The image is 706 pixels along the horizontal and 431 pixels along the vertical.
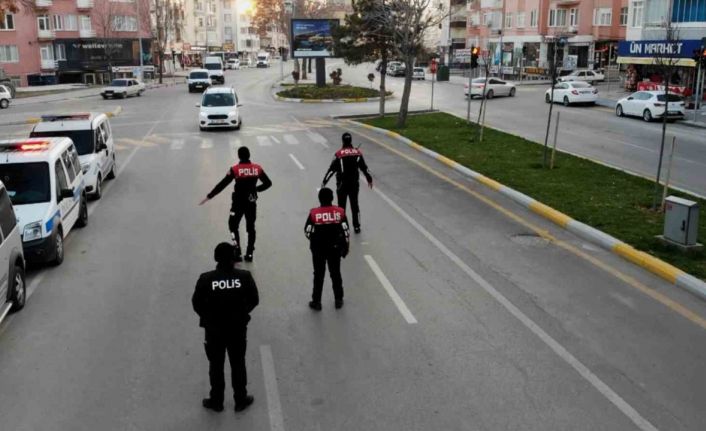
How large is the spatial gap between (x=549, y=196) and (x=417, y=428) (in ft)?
32.1

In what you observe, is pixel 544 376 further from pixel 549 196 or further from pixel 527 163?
pixel 527 163

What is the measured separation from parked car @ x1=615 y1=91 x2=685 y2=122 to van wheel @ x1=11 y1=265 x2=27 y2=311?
30.3 metres

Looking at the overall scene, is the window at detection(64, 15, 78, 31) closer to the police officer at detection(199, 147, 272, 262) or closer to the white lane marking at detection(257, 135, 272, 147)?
the white lane marking at detection(257, 135, 272, 147)

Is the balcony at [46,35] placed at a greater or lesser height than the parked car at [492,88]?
greater

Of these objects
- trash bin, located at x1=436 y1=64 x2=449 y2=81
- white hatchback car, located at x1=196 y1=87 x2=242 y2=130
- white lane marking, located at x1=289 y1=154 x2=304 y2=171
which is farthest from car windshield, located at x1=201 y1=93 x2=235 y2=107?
trash bin, located at x1=436 y1=64 x2=449 y2=81

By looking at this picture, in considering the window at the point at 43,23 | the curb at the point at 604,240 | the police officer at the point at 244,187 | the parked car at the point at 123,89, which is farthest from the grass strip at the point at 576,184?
the window at the point at 43,23

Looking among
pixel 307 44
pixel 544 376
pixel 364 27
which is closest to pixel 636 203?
pixel 544 376

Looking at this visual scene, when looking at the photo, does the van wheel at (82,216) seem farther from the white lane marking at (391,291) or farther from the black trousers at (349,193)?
the white lane marking at (391,291)

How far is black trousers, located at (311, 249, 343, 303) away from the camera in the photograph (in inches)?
331

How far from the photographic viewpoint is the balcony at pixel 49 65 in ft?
224

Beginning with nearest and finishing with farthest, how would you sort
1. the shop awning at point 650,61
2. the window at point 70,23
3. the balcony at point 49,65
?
the shop awning at point 650,61 < the balcony at point 49,65 < the window at point 70,23

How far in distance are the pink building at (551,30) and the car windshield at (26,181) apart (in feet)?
158

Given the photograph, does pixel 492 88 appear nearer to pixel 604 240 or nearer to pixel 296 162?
pixel 296 162

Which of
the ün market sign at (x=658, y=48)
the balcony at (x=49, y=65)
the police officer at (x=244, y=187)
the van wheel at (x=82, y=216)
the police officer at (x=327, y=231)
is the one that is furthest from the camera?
the balcony at (x=49, y=65)
